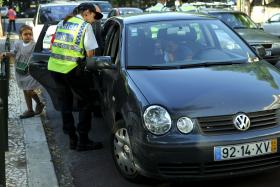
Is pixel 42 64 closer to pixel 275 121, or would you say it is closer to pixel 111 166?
pixel 111 166

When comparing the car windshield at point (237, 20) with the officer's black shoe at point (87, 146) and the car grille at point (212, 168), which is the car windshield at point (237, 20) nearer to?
the officer's black shoe at point (87, 146)

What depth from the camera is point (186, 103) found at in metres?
4.23

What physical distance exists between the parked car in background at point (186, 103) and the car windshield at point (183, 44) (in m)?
0.01

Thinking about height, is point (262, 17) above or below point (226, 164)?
below

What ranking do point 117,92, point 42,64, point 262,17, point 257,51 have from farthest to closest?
1. point 262,17
2. point 42,64
3. point 257,51
4. point 117,92

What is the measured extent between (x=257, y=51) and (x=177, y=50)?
104 cm

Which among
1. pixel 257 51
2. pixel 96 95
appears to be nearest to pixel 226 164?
pixel 257 51

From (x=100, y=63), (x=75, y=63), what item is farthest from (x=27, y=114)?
(x=100, y=63)

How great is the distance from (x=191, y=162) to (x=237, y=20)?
8783 mm

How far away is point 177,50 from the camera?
5316mm

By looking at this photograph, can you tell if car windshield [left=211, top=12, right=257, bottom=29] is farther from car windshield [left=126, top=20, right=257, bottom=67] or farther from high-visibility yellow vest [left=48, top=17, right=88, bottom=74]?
high-visibility yellow vest [left=48, top=17, right=88, bottom=74]

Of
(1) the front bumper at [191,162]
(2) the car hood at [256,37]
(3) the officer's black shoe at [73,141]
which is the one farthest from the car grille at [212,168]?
(2) the car hood at [256,37]

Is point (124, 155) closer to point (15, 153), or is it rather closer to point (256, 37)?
point (15, 153)

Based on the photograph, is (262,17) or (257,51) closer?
(257,51)
